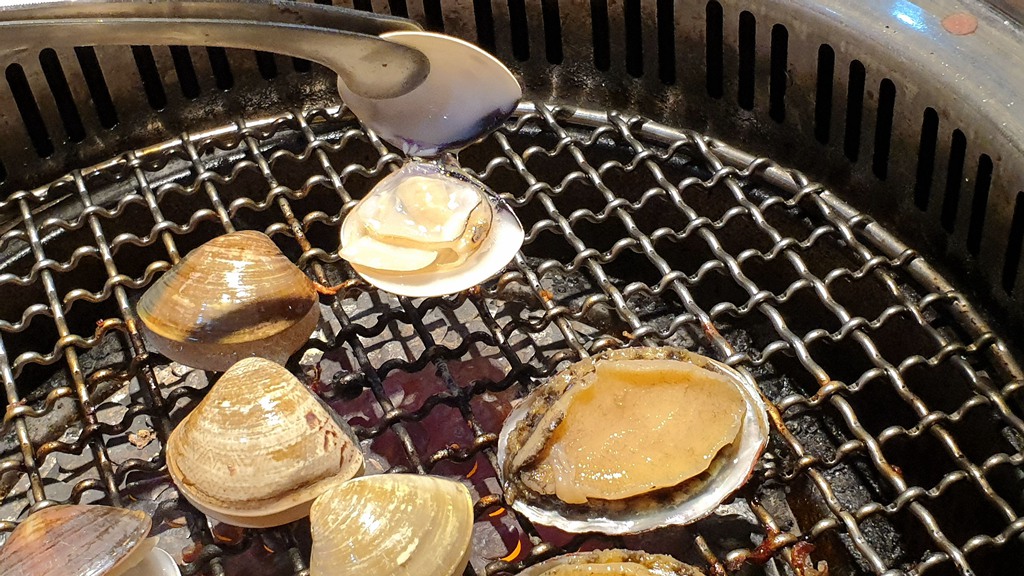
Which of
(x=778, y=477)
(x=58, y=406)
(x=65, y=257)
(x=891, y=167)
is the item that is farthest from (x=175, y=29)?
(x=891, y=167)

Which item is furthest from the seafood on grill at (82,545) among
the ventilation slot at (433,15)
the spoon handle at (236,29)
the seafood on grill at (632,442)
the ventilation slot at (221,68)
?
the ventilation slot at (433,15)

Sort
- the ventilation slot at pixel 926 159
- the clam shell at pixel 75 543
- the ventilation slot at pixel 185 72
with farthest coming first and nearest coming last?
1. the ventilation slot at pixel 185 72
2. the ventilation slot at pixel 926 159
3. the clam shell at pixel 75 543

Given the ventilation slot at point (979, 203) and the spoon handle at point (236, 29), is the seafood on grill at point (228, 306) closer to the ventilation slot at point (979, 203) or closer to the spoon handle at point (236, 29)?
the spoon handle at point (236, 29)

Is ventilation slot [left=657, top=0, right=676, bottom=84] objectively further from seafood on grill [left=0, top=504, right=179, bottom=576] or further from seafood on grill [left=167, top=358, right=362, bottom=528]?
seafood on grill [left=0, top=504, right=179, bottom=576]

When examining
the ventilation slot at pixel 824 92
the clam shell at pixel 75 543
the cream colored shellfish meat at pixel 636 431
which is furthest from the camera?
the ventilation slot at pixel 824 92

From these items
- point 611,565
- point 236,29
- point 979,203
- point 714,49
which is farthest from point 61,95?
point 979,203

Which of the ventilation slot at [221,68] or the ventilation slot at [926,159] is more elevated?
the ventilation slot at [221,68]
